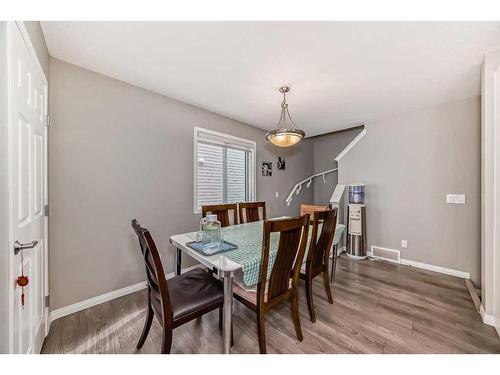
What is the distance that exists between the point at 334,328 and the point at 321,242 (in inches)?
27.4

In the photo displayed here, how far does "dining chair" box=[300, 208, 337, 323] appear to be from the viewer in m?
1.77

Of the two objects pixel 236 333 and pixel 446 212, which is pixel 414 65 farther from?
pixel 236 333

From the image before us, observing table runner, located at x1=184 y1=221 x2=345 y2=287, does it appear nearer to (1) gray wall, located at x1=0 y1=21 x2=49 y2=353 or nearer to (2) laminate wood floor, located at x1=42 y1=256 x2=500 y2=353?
(2) laminate wood floor, located at x1=42 y1=256 x2=500 y2=353

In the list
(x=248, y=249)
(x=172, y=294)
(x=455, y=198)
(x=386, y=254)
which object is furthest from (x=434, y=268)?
(x=172, y=294)

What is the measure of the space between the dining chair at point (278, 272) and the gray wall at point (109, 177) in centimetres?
144

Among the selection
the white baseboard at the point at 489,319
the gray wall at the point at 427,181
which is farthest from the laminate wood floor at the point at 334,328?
the gray wall at the point at 427,181

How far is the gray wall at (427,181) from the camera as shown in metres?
2.65

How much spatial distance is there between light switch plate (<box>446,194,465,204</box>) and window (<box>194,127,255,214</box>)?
282 centimetres

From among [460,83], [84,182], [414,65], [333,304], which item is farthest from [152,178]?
[460,83]

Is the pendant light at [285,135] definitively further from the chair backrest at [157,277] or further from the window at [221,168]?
the chair backrest at [157,277]

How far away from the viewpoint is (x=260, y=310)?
1.35 meters

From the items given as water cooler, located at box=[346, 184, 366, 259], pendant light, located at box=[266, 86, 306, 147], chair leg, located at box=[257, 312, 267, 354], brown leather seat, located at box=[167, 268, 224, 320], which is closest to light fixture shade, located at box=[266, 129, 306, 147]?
pendant light, located at box=[266, 86, 306, 147]

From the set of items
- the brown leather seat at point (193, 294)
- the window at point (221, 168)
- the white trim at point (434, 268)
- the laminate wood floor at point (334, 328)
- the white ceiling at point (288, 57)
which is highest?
the white ceiling at point (288, 57)

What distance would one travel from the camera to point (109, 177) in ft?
6.95
